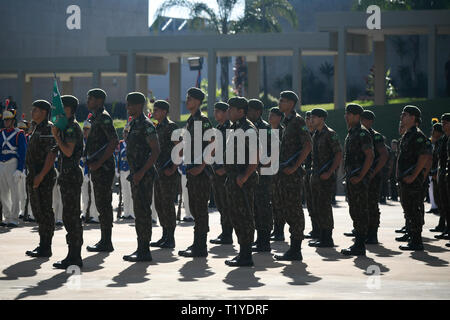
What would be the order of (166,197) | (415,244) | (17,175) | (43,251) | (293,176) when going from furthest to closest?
(17,175)
(166,197)
(415,244)
(43,251)
(293,176)

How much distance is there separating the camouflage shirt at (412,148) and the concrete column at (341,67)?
26.1 meters

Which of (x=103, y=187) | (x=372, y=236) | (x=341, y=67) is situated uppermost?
(x=341, y=67)

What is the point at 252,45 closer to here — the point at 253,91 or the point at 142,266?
the point at 253,91

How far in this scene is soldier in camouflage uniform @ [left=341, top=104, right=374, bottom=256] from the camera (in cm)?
1295

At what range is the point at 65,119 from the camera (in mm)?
11273

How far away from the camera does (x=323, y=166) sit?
13.7 metres

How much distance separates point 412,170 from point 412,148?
33cm

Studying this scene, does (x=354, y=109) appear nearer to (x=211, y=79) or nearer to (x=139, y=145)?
(x=139, y=145)

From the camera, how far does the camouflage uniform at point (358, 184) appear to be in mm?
12984

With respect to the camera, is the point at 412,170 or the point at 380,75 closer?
the point at 412,170

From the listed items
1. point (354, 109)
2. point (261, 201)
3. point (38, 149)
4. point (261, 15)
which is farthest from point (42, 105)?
point (261, 15)

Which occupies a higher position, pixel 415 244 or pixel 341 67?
pixel 341 67

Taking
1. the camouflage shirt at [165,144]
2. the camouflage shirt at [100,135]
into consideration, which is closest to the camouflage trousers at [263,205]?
the camouflage shirt at [165,144]
